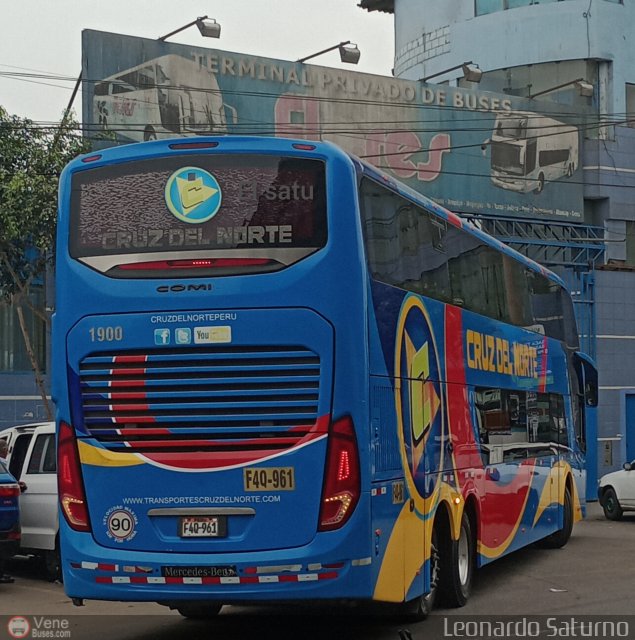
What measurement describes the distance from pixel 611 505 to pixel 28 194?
43.5ft

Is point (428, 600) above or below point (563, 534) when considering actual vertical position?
above

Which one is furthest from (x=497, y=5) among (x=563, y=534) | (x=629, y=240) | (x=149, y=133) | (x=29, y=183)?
(x=563, y=534)

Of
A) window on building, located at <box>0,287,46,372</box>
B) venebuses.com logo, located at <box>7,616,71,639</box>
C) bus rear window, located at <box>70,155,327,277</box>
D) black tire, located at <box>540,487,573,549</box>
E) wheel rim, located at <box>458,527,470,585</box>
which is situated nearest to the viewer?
bus rear window, located at <box>70,155,327,277</box>

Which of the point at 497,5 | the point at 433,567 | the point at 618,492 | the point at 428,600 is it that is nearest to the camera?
the point at 428,600

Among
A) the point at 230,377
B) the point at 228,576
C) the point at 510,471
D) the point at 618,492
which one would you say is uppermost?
the point at 230,377

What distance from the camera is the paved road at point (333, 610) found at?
38.1ft

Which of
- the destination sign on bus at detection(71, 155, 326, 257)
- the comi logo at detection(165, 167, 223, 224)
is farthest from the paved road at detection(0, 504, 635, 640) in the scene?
the comi logo at detection(165, 167, 223, 224)

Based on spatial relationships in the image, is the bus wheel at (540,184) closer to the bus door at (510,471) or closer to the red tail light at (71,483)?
the bus door at (510,471)

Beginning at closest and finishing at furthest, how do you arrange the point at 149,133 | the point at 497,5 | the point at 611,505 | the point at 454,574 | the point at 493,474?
the point at 454,574
the point at 493,474
the point at 611,505
the point at 149,133
the point at 497,5

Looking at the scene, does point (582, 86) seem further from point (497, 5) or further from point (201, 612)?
point (201, 612)

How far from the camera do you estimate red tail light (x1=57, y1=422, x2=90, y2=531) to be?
10234 mm

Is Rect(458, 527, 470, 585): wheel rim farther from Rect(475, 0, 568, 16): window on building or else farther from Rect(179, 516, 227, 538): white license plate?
Rect(475, 0, 568, 16): window on building

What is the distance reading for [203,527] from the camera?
988 centimetres

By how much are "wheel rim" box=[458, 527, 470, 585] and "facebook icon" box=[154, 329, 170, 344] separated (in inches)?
180
